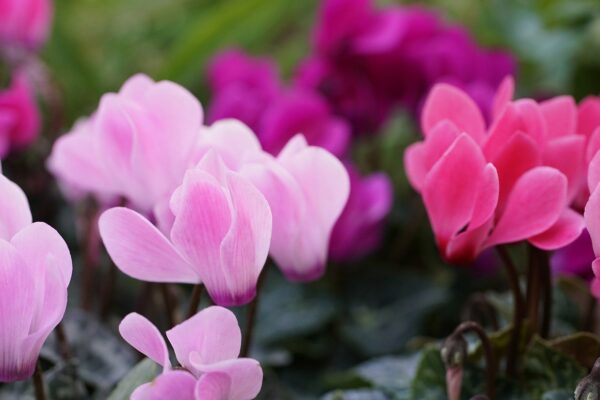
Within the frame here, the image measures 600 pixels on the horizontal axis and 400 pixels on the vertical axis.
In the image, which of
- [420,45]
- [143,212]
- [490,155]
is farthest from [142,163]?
[420,45]

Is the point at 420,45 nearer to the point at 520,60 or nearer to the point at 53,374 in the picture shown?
the point at 520,60

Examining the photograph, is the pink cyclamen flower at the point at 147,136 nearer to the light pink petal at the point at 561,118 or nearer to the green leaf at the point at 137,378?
the green leaf at the point at 137,378

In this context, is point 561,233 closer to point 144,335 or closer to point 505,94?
point 505,94

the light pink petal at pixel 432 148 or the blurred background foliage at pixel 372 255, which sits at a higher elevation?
the light pink petal at pixel 432 148

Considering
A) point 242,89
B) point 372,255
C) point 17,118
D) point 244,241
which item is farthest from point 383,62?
point 244,241

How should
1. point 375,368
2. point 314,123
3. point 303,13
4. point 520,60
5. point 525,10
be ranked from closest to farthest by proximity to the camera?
point 375,368 → point 314,123 → point 520,60 → point 525,10 → point 303,13

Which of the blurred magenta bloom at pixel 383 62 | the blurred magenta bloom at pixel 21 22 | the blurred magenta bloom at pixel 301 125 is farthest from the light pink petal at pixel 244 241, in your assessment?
the blurred magenta bloom at pixel 21 22

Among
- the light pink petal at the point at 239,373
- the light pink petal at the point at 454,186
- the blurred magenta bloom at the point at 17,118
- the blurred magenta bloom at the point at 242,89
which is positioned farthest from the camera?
the blurred magenta bloom at the point at 242,89
